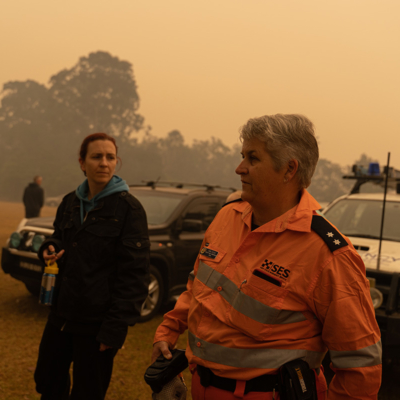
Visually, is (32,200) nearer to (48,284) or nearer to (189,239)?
(189,239)

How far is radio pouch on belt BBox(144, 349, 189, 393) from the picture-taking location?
2.00 metres

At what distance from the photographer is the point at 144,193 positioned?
7.41 meters

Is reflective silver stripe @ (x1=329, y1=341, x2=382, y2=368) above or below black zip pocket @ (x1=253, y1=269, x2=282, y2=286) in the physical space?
below

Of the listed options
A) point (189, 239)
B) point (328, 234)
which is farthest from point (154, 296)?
point (328, 234)

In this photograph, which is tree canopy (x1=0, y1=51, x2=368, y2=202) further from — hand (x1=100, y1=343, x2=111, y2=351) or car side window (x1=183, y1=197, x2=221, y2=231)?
hand (x1=100, y1=343, x2=111, y2=351)

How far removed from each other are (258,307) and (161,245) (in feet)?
15.4

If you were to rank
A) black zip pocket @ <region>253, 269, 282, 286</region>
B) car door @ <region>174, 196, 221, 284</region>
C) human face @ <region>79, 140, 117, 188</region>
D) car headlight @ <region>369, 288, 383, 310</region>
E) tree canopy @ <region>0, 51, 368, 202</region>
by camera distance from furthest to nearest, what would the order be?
tree canopy @ <region>0, 51, 368, 202</region>
car door @ <region>174, 196, 221, 284</region>
car headlight @ <region>369, 288, 383, 310</region>
human face @ <region>79, 140, 117, 188</region>
black zip pocket @ <region>253, 269, 282, 286</region>

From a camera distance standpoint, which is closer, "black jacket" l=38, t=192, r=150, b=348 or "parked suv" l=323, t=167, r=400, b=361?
"black jacket" l=38, t=192, r=150, b=348

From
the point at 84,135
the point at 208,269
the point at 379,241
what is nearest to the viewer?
the point at 208,269

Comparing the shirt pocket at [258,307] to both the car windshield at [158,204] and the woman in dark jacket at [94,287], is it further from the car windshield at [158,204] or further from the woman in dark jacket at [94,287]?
the car windshield at [158,204]

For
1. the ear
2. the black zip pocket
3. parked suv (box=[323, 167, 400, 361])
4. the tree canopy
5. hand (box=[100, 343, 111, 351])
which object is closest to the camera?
the black zip pocket

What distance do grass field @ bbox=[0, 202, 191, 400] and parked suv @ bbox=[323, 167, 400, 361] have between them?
193 centimetres

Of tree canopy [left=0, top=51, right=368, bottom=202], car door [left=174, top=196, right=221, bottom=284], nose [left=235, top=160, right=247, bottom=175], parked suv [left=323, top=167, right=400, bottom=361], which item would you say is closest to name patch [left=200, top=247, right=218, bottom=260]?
nose [left=235, top=160, right=247, bottom=175]

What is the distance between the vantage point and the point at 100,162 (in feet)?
9.88
